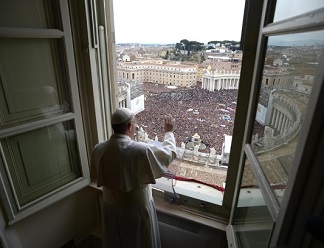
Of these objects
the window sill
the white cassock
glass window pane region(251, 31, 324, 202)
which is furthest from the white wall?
glass window pane region(251, 31, 324, 202)

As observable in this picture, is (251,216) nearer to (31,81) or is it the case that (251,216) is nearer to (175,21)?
(175,21)

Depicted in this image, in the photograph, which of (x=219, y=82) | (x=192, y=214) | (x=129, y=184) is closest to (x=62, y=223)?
(x=129, y=184)

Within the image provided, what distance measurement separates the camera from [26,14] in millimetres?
1029

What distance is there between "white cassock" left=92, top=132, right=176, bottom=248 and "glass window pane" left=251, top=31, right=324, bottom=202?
51 cm

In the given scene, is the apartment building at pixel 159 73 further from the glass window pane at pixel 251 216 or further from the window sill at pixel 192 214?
the window sill at pixel 192 214

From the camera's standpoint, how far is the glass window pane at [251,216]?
73 centimetres

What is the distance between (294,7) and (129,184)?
992 mm

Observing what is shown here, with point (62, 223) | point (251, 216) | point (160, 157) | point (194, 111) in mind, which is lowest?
point (62, 223)

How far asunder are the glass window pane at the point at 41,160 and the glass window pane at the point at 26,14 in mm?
583

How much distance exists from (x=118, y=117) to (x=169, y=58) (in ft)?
1.68

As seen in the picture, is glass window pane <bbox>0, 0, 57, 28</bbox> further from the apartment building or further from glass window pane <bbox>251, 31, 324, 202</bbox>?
glass window pane <bbox>251, 31, 324, 202</bbox>

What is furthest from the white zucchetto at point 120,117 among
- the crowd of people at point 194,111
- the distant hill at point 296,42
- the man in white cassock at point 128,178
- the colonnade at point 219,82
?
the distant hill at point 296,42

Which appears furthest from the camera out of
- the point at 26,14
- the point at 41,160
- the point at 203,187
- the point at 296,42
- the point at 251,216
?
the point at 203,187

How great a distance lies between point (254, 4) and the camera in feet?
2.83
